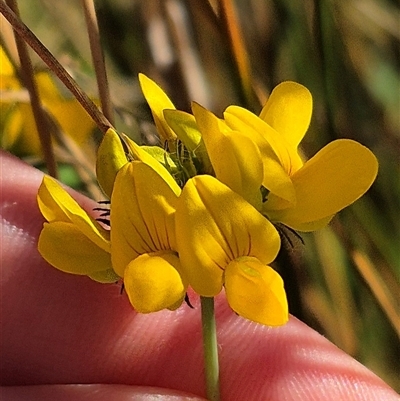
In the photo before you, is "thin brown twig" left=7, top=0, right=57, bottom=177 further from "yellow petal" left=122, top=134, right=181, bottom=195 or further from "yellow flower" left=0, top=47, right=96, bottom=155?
"yellow petal" left=122, top=134, right=181, bottom=195

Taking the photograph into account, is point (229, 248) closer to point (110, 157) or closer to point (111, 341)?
point (110, 157)

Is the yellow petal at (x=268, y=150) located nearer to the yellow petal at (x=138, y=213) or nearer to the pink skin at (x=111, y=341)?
the yellow petal at (x=138, y=213)

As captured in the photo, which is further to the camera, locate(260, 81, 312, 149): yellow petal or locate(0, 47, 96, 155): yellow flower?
locate(0, 47, 96, 155): yellow flower

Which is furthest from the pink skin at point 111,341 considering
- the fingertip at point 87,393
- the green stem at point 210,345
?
the green stem at point 210,345

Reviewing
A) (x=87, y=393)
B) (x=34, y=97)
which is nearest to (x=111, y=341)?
(x=87, y=393)

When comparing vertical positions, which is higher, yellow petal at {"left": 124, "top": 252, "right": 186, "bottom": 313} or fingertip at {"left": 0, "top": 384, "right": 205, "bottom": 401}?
yellow petal at {"left": 124, "top": 252, "right": 186, "bottom": 313}

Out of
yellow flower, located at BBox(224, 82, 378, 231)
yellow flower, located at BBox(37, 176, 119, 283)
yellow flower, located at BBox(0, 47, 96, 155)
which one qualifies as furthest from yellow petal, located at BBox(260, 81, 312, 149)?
yellow flower, located at BBox(0, 47, 96, 155)
